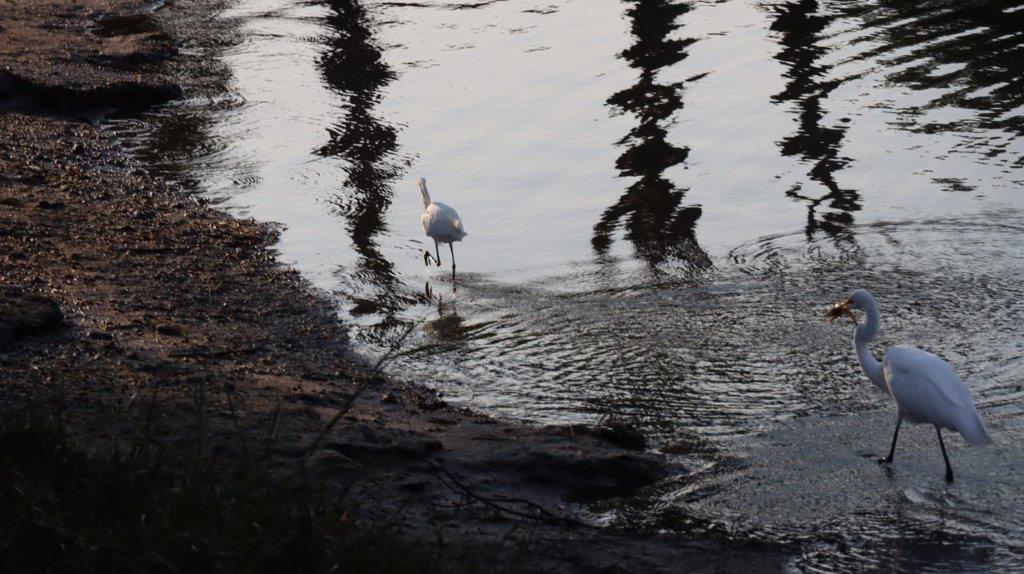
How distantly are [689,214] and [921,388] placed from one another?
4582mm

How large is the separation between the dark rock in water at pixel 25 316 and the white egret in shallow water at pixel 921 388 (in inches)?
177

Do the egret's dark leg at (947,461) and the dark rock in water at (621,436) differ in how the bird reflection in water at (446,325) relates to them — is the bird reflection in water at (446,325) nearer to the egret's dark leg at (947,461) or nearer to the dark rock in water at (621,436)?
the dark rock in water at (621,436)

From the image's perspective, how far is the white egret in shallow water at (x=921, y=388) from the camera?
19.7 feet

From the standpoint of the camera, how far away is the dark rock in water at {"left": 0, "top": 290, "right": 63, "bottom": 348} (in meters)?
5.95

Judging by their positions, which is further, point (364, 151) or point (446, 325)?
point (364, 151)

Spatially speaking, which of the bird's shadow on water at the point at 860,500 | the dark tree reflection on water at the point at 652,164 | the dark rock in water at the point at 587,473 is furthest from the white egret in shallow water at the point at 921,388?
the dark tree reflection on water at the point at 652,164

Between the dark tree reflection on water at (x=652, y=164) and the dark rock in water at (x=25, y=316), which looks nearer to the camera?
the dark rock in water at (x=25, y=316)

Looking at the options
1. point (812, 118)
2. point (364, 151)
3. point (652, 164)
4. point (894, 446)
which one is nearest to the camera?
point (894, 446)

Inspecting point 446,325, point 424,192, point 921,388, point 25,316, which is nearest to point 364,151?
point 424,192

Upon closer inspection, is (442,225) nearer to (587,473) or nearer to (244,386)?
(244,386)

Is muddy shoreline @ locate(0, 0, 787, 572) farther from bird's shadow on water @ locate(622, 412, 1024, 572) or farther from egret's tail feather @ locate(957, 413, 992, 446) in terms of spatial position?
egret's tail feather @ locate(957, 413, 992, 446)

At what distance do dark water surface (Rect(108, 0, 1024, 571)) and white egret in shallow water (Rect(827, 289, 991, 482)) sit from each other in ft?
0.71

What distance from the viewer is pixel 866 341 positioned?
22.3 feet

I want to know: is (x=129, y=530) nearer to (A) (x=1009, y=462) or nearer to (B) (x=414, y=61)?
(A) (x=1009, y=462)
